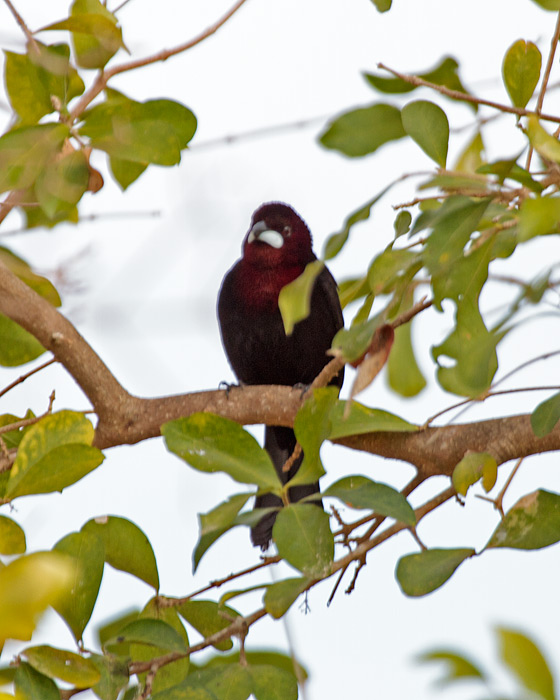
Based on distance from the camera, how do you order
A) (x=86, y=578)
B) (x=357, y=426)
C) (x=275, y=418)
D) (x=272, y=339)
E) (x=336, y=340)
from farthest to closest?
(x=272, y=339)
(x=275, y=418)
(x=357, y=426)
(x=86, y=578)
(x=336, y=340)

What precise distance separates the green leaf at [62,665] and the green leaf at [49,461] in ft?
0.79

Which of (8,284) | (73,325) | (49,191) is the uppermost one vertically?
(49,191)

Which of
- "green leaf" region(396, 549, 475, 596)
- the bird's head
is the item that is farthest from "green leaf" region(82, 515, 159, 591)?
the bird's head

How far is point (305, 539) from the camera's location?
121 centimetres

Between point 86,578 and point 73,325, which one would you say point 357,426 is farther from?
point 73,325

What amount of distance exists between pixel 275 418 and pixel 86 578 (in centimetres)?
67

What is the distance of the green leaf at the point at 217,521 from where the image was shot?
3.95 feet

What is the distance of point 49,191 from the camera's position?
4.81ft

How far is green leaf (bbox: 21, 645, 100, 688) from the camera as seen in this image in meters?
1.17

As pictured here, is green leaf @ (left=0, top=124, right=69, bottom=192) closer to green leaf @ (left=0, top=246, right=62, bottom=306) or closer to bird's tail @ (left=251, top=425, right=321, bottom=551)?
green leaf @ (left=0, top=246, right=62, bottom=306)

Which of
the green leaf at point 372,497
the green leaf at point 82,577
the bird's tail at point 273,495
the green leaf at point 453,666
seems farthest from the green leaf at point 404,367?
the green leaf at point 453,666

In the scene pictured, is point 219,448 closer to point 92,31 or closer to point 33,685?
point 33,685

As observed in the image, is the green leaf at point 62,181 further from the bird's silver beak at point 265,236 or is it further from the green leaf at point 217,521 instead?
the bird's silver beak at point 265,236

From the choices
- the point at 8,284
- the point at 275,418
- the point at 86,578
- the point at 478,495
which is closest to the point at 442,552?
the point at 478,495
